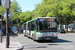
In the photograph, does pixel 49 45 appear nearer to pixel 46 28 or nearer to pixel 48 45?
pixel 48 45

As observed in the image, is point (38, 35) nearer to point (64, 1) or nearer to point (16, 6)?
point (16, 6)

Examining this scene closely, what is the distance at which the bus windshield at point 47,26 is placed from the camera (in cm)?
2088

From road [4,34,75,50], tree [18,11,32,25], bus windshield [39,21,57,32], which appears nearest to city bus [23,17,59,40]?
bus windshield [39,21,57,32]

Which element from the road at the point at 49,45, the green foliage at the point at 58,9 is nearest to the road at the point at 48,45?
the road at the point at 49,45

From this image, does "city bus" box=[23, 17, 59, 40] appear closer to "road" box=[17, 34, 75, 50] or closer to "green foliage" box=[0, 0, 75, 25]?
"road" box=[17, 34, 75, 50]

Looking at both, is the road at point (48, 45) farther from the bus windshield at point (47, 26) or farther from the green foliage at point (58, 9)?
the green foliage at point (58, 9)

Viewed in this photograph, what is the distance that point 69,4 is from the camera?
58500 mm

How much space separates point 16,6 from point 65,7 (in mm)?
15754

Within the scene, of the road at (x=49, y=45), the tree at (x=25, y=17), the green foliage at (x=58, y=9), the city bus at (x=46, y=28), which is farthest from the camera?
the tree at (x=25, y=17)

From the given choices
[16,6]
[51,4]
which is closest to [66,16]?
[51,4]

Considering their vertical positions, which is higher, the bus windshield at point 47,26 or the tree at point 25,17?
the tree at point 25,17

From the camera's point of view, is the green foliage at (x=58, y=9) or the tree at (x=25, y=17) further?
the tree at (x=25, y=17)

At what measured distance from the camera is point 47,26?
2089 centimetres

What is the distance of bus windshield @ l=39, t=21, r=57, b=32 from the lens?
20875 mm
